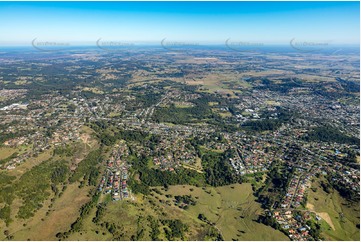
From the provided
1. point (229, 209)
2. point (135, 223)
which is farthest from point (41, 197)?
point (229, 209)

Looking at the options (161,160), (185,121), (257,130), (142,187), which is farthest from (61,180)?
(257,130)

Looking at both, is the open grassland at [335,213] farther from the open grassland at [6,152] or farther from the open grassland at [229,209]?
the open grassland at [6,152]

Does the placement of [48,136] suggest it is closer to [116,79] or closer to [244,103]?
[244,103]

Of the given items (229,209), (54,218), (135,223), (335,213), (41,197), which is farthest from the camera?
(41,197)

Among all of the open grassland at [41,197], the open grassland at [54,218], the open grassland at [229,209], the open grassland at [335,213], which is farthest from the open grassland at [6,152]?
the open grassland at [335,213]

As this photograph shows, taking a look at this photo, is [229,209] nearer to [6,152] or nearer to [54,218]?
[54,218]
